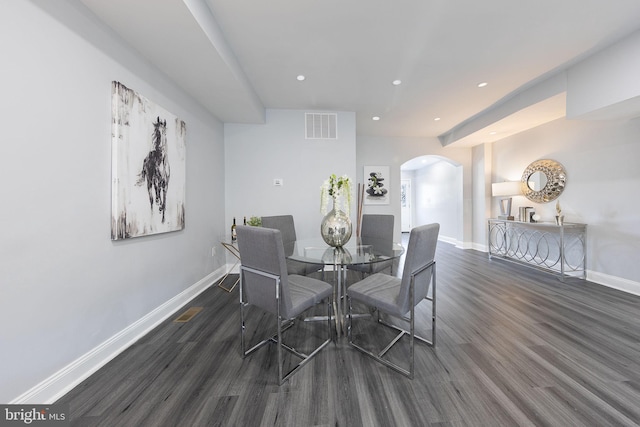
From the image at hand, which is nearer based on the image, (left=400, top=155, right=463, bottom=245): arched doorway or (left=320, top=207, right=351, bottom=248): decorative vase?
(left=320, top=207, right=351, bottom=248): decorative vase

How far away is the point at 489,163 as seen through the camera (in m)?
4.98

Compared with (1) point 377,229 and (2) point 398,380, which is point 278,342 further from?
(1) point 377,229

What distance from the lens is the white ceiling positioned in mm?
1746

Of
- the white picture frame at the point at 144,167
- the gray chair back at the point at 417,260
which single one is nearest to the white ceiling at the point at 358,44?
the white picture frame at the point at 144,167

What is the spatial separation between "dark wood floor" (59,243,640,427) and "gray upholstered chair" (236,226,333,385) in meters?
0.22

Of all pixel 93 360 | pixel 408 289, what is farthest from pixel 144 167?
pixel 408 289

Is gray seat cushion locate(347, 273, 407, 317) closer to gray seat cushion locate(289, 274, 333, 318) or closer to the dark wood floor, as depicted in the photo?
gray seat cushion locate(289, 274, 333, 318)

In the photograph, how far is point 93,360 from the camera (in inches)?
60.3

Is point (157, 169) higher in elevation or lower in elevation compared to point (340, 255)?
higher

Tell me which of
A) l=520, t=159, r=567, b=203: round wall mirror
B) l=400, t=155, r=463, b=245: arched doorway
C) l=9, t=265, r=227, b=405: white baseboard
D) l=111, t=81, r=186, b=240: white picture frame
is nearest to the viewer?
l=9, t=265, r=227, b=405: white baseboard

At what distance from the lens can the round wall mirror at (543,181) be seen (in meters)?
3.59

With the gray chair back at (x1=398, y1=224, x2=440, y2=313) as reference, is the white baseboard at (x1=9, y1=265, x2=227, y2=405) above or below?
below

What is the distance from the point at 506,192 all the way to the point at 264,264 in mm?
4747

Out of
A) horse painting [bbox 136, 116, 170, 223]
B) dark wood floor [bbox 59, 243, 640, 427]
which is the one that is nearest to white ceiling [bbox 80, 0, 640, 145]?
horse painting [bbox 136, 116, 170, 223]
